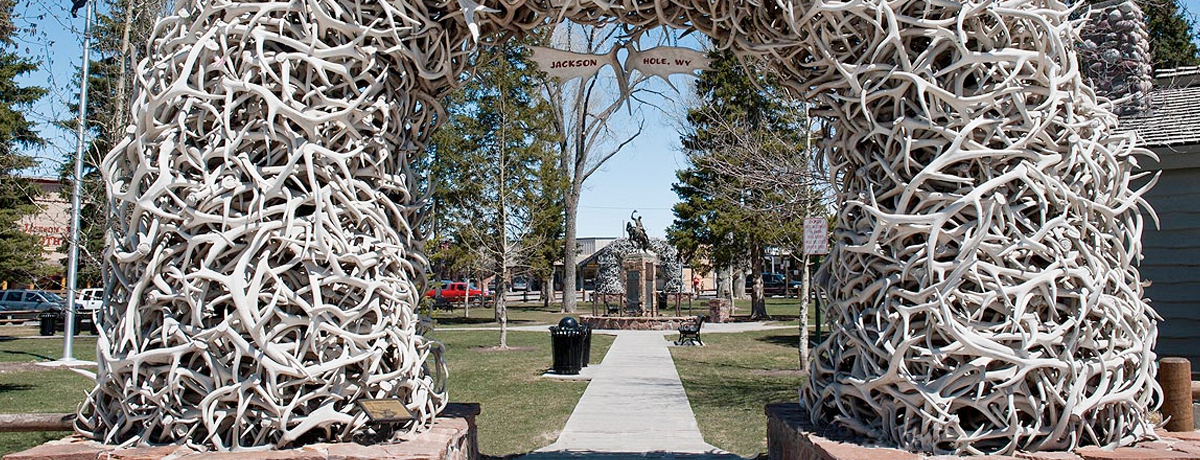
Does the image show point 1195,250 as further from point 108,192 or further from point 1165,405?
point 108,192

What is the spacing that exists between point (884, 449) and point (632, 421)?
550 cm

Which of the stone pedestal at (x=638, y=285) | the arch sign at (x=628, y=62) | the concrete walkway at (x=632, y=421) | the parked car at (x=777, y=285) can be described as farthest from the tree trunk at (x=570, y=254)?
the arch sign at (x=628, y=62)

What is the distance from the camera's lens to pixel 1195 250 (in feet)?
→ 32.3

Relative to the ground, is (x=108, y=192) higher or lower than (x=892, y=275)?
higher

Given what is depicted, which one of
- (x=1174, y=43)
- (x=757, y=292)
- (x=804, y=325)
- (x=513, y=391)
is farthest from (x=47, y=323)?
(x=1174, y=43)

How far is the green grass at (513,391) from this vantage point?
8.96m

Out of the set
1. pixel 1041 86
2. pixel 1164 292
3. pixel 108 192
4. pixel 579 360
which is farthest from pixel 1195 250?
pixel 108 192

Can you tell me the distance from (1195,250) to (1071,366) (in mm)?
7281

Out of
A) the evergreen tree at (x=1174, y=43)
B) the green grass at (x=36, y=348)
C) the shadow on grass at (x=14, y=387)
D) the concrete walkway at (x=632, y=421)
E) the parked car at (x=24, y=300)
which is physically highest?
the evergreen tree at (x=1174, y=43)

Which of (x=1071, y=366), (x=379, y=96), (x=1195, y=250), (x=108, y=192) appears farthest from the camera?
(x=1195, y=250)

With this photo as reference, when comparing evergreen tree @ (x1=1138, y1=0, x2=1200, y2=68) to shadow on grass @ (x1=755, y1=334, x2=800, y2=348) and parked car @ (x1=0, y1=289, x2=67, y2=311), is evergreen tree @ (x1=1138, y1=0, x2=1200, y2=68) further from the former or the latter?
parked car @ (x1=0, y1=289, x2=67, y2=311)

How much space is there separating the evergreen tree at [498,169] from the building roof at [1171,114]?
13.8 meters

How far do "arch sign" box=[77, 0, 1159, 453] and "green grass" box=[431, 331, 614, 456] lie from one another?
4028mm

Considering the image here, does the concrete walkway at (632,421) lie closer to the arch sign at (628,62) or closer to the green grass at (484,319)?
the arch sign at (628,62)
